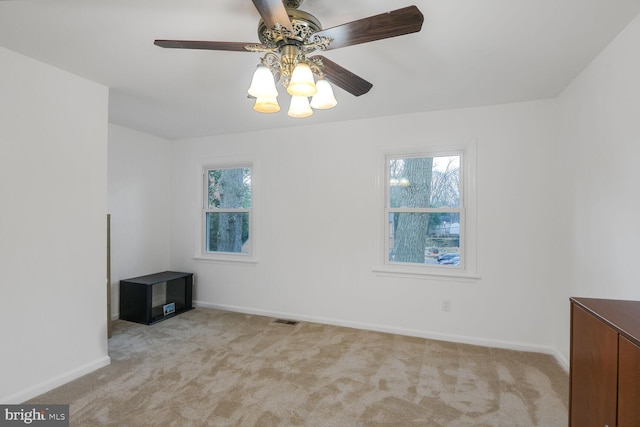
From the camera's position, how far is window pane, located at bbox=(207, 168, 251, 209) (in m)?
4.19

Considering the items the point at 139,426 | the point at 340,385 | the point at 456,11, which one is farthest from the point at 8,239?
the point at 456,11

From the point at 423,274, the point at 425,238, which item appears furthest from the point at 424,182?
the point at 423,274

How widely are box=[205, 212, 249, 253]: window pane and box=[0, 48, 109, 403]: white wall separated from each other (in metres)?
1.70

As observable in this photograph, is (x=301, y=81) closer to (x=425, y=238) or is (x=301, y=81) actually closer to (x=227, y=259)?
(x=425, y=238)

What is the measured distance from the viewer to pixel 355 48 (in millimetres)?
2014

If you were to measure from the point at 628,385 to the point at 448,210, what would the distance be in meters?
2.34

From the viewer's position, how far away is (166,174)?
4.46m

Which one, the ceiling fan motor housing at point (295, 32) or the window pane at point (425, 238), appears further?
the window pane at point (425, 238)

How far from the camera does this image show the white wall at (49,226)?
2.08 meters

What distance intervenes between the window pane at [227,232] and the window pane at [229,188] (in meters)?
0.13

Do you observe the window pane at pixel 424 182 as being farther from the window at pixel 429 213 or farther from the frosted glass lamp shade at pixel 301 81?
the frosted glass lamp shade at pixel 301 81

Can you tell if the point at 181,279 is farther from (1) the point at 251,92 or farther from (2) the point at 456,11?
(2) the point at 456,11

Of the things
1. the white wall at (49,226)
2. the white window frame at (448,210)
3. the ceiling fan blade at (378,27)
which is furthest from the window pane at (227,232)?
the ceiling fan blade at (378,27)

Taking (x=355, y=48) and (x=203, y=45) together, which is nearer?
(x=203, y=45)
